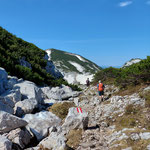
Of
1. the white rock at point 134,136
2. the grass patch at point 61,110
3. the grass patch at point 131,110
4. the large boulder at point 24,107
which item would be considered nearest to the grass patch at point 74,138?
the white rock at point 134,136

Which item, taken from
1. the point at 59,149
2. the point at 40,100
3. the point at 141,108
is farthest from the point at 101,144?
the point at 40,100

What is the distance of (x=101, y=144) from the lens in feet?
20.1

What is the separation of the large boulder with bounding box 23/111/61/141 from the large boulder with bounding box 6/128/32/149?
0.54m

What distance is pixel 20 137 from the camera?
6762 millimetres

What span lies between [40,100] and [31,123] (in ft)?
16.2

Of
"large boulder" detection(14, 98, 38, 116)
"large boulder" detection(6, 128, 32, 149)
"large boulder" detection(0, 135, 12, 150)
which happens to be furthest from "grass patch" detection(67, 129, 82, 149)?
"large boulder" detection(14, 98, 38, 116)

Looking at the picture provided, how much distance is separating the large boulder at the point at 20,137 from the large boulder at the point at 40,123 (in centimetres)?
54

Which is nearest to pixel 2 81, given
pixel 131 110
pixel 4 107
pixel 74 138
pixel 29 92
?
pixel 29 92

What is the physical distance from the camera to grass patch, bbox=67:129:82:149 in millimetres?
6453

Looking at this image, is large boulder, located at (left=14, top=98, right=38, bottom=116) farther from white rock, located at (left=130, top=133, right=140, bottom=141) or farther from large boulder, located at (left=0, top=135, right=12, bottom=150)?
white rock, located at (left=130, top=133, right=140, bottom=141)

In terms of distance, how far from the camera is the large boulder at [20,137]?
21.6ft

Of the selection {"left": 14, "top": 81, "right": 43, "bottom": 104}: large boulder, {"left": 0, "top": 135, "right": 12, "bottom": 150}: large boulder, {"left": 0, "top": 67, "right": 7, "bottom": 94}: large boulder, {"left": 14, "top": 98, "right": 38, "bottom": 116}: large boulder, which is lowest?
{"left": 0, "top": 135, "right": 12, "bottom": 150}: large boulder

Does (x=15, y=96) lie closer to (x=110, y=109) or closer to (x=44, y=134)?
(x=44, y=134)

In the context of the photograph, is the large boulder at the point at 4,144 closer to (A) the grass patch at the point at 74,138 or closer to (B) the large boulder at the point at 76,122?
(A) the grass patch at the point at 74,138
